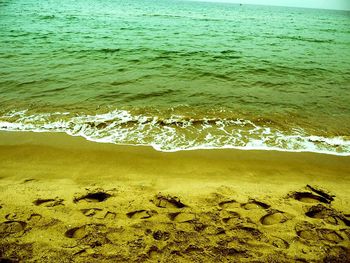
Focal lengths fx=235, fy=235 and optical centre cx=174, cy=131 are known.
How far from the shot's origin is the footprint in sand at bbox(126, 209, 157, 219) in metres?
3.13

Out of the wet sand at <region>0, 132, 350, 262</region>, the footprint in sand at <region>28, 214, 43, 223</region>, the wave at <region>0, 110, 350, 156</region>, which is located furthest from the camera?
the wave at <region>0, 110, 350, 156</region>

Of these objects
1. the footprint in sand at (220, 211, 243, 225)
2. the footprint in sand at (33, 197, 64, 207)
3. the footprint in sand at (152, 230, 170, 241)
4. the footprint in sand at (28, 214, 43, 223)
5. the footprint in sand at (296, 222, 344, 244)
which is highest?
the footprint in sand at (28, 214, 43, 223)

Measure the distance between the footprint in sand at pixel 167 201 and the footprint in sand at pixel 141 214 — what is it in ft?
0.61

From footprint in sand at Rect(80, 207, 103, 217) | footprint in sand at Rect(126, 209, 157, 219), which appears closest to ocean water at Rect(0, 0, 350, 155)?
footprint in sand at Rect(126, 209, 157, 219)

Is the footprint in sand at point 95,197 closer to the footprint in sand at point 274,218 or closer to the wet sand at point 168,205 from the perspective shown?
the wet sand at point 168,205

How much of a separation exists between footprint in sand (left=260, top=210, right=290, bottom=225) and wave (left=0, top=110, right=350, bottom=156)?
7.04 ft

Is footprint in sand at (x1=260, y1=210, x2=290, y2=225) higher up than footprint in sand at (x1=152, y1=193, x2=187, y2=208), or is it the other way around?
footprint in sand at (x1=152, y1=193, x2=187, y2=208)

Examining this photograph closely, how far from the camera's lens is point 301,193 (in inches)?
146

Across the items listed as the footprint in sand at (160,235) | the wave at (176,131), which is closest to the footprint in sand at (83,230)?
the footprint in sand at (160,235)

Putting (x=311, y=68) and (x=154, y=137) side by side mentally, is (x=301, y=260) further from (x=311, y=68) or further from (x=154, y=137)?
(x=311, y=68)

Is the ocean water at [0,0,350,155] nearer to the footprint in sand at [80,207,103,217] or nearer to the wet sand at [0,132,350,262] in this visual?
the wet sand at [0,132,350,262]

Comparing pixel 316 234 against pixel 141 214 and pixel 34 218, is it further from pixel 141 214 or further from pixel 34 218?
pixel 34 218

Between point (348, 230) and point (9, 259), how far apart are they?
12.9 feet

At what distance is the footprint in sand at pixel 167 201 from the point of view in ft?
11.0
